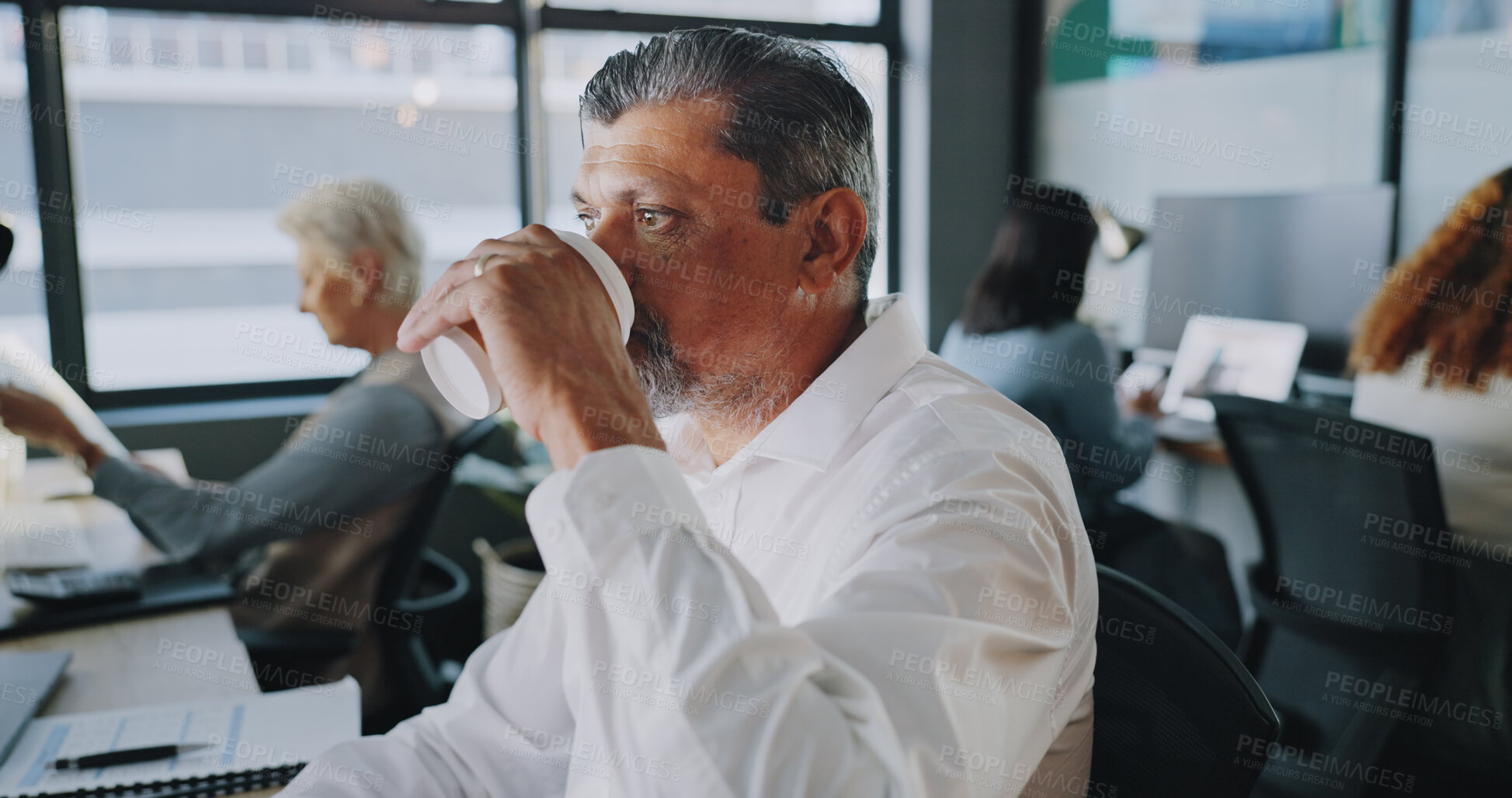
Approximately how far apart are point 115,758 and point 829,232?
877 mm

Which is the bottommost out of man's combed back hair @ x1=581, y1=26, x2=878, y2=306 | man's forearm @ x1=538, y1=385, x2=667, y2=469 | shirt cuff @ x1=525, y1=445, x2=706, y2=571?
shirt cuff @ x1=525, y1=445, x2=706, y2=571

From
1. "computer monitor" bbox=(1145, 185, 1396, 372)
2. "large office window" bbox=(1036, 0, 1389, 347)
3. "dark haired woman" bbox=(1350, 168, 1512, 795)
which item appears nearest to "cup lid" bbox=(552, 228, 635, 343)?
"dark haired woman" bbox=(1350, 168, 1512, 795)

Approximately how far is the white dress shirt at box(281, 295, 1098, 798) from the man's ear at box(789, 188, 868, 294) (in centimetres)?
19

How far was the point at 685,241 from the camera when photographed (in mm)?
1014

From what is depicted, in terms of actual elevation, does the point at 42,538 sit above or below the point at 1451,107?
below

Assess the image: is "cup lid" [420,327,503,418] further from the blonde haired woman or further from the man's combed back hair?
the blonde haired woman

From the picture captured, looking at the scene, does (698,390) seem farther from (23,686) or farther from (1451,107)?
(1451,107)

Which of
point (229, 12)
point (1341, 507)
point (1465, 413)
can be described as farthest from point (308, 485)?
point (1465, 413)

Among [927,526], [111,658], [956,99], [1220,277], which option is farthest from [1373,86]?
[111,658]

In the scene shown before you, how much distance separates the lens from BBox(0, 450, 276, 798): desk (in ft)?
4.04

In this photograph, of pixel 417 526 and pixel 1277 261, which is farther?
pixel 1277 261

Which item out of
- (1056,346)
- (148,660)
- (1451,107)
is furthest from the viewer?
(1451,107)

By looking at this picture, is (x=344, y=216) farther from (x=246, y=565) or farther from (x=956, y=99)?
(x=956, y=99)

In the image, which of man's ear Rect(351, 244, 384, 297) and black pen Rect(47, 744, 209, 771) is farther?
man's ear Rect(351, 244, 384, 297)
